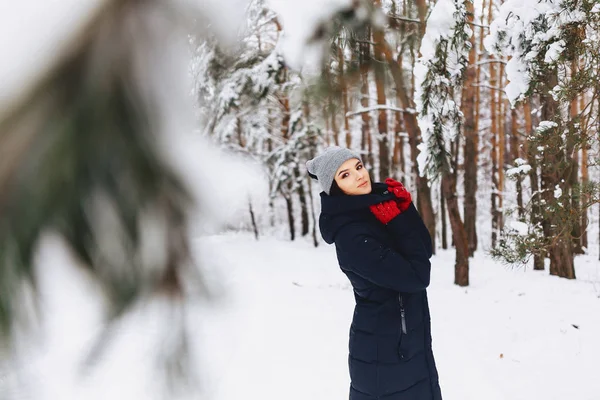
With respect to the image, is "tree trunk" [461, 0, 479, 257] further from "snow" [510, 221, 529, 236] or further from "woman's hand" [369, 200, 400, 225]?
"woman's hand" [369, 200, 400, 225]

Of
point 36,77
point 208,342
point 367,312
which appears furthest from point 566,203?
point 36,77

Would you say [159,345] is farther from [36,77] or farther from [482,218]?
[482,218]

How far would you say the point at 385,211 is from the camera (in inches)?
74.7

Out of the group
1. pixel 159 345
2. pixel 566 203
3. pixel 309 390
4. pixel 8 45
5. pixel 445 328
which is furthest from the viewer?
pixel 445 328

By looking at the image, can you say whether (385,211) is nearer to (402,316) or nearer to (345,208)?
(345,208)

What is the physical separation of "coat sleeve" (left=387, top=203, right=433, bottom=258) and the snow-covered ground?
0.64m

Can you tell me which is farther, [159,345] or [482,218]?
[482,218]

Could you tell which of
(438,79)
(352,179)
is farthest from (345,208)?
(438,79)

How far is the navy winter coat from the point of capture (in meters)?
1.87

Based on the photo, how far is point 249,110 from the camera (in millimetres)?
1063

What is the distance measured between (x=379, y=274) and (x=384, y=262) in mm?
56

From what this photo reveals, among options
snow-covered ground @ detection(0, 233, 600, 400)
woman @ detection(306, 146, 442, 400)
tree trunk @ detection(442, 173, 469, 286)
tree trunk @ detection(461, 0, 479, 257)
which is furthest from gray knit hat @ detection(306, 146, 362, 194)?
tree trunk @ detection(461, 0, 479, 257)

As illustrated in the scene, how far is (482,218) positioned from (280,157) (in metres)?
14.4

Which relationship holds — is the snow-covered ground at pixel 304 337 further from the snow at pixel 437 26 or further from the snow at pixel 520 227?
the snow at pixel 437 26
